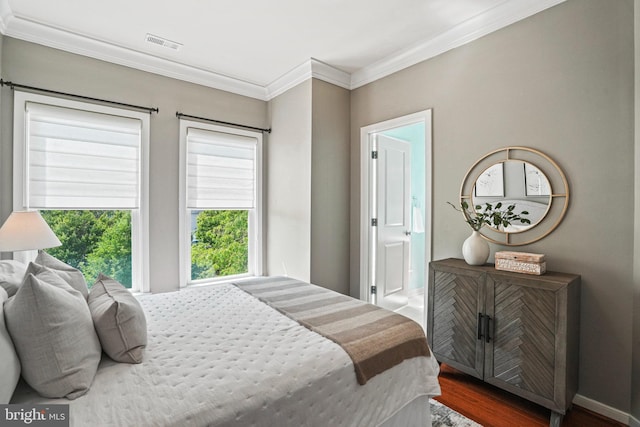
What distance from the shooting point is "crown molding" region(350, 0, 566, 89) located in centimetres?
226

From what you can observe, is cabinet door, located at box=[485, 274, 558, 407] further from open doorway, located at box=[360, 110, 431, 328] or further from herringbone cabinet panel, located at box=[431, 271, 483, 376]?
open doorway, located at box=[360, 110, 431, 328]

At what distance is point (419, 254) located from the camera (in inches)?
190

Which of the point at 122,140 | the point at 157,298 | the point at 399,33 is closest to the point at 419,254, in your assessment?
the point at 399,33

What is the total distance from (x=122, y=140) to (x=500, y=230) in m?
3.44

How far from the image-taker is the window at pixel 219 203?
3.45 meters

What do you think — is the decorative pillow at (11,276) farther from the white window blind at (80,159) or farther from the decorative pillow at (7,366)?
the white window blind at (80,159)

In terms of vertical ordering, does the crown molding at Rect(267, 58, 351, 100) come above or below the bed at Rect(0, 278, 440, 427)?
above

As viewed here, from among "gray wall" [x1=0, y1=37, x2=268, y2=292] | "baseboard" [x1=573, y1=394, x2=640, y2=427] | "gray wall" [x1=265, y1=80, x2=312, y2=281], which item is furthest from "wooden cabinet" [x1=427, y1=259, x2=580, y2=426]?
"gray wall" [x1=0, y1=37, x2=268, y2=292]

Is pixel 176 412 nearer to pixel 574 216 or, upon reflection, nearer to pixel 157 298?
pixel 157 298

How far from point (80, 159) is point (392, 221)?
3194 millimetres

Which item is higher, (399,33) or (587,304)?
(399,33)

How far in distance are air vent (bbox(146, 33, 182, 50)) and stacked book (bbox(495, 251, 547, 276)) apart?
324 cm

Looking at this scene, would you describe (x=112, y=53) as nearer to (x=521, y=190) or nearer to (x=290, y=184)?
(x=290, y=184)

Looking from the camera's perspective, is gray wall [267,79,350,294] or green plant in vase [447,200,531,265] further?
gray wall [267,79,350,294]
